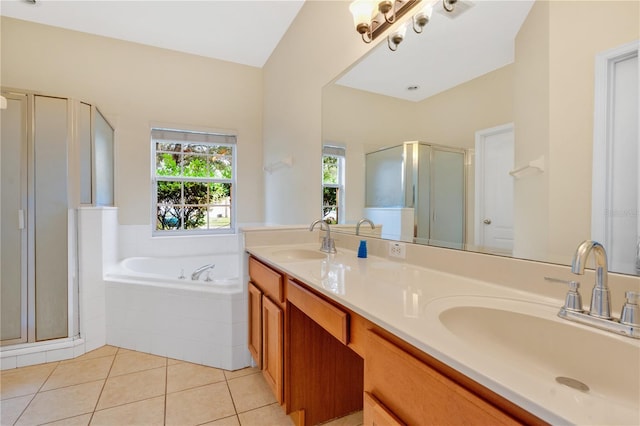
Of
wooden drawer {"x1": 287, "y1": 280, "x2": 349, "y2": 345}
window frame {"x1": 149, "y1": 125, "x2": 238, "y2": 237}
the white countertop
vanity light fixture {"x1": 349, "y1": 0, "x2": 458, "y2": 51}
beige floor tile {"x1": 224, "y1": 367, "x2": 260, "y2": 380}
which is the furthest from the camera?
window frame {"x1": 149, "y1": 125, "x2": 238, "y2": 237}

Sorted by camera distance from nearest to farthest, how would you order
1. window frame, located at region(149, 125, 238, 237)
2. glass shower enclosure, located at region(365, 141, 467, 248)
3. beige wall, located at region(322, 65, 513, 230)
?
beige wall, located at region(322, 65, 513, 230)
glass shower enclosure, located at region(365, 141, 467, 248)
window frame, located at region(149, 125, 238, 237)

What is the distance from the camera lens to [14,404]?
164 cm

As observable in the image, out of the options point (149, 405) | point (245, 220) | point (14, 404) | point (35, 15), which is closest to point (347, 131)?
point (149, 405)

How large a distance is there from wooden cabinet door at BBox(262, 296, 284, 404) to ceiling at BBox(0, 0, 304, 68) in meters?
2.58

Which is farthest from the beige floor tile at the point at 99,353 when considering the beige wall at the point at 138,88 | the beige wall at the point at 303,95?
the beige wall at the point at 303,95

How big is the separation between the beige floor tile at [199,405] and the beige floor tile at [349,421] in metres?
0.54

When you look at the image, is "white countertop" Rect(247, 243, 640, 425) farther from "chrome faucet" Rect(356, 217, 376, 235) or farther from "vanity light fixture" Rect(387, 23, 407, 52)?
"vanity light fixture" Rect(387, 23, 407, 52)

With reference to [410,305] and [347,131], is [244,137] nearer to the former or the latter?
[347,131]

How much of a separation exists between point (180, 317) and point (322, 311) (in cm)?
153

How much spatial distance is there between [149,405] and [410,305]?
1663 millimetres

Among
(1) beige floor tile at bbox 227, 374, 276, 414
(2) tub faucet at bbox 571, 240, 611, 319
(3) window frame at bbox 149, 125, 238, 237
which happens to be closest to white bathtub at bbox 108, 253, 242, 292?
(3) window frame at bbox 149, 125, 238, 237

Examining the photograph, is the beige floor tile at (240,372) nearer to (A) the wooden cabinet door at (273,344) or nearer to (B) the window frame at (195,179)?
(A) the wooden cabinet door at (273,344)

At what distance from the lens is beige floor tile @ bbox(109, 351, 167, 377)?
200cm

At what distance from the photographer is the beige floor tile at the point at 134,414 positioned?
151 cm
